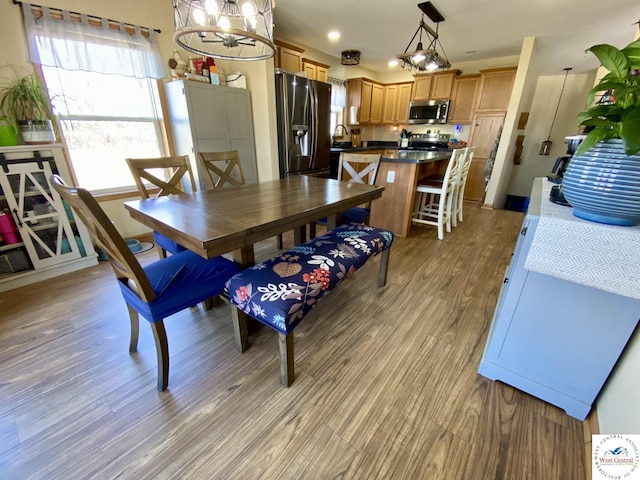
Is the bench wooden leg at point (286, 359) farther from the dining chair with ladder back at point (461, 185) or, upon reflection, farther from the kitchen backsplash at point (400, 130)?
the kitchen backsplash at point (400, 130)

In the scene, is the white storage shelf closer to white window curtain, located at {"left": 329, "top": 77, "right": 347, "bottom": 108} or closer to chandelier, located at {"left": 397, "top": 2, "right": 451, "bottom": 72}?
chandelier, located at {"left": 397, "top": 2, "right": 451, "bottom": 72}

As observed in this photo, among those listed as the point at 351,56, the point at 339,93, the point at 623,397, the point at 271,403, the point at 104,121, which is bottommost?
the point at 271,403

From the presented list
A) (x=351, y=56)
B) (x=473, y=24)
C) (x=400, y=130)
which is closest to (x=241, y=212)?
(x=473, y=24)

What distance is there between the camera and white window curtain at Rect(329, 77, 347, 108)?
530 cm

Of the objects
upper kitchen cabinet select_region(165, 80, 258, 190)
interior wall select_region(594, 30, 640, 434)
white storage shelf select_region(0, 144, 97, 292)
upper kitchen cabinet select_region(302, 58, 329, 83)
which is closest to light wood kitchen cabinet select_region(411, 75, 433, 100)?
upper kitchen cabinet select_region(302, 58, 329, 83)

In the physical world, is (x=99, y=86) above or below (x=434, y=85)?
below

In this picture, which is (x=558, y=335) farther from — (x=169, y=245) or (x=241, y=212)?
(x=169, y=245)

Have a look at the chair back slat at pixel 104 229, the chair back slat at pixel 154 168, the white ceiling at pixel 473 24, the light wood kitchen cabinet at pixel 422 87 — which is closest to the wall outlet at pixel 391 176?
the white ceiling at pixel 473 24

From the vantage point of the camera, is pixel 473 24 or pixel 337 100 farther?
pixel 337 100

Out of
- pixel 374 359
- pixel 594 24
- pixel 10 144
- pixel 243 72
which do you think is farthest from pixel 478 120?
pixel 10 144

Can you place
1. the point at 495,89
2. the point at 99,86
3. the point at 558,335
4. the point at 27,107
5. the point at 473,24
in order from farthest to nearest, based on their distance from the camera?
the point at 495,89 < the point at 473,24 < the point at 99,86 < the point at 27,107 < the point at 558,335

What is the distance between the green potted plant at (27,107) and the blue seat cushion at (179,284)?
1864 millimetres

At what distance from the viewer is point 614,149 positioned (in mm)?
826

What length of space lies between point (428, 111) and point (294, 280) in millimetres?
5381
